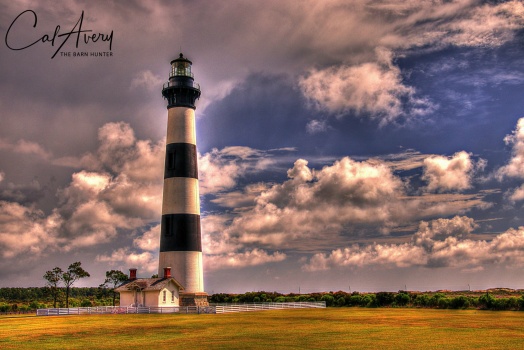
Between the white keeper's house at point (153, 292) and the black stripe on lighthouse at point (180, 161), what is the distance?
9.94m

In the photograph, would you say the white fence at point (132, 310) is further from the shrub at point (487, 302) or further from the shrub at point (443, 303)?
the shrub at point (487, 302)

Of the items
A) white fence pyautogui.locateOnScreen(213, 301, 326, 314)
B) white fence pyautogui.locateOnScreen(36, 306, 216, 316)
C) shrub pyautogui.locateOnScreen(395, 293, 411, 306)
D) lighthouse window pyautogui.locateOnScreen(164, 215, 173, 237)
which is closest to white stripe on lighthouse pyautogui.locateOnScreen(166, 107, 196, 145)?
lighthouse window pyautogui.locateOnScreen(164, 215, 173, 237)

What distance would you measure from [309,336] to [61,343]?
461 inches

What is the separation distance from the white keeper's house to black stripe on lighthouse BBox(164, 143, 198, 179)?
32.6ft

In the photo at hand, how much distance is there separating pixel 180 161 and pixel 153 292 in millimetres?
13722

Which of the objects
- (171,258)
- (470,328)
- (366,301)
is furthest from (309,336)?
(366,301)

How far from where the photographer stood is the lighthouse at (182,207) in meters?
53.1

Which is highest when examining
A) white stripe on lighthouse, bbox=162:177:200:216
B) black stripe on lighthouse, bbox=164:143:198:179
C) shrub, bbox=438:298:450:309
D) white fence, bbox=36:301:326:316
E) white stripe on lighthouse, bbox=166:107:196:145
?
white stripe on lighthouse, bbox=166:107:196:145

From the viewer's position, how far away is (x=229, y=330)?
97.3ft

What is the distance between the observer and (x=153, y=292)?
52.7m

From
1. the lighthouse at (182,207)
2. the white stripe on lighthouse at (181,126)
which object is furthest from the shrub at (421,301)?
the white stripe on lighthouse at (181,126)

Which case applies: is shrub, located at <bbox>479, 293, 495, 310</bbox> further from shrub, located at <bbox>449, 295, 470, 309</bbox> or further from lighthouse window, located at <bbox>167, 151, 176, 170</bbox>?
lighthouse window, located at <bbox>167, 151, 176, 170</bbox>

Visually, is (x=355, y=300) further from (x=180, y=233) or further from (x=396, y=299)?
(x=180, y=233)

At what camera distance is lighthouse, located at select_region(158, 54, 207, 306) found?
2090 inches
